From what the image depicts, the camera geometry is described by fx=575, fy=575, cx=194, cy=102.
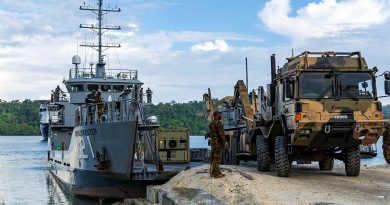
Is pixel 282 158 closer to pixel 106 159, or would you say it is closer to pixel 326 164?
pixel 326 164

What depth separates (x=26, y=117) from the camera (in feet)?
607

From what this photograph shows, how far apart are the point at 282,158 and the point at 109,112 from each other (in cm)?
865

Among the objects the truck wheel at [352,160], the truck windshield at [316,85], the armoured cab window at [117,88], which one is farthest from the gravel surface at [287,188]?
the armoured cab window at [117,88]

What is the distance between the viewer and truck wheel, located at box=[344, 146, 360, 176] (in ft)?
51.4

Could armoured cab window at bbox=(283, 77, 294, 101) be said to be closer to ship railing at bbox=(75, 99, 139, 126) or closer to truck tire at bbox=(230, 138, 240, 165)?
ship railing at bbox=(75, 99, 139, 126)

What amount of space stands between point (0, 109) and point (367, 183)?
617 ft

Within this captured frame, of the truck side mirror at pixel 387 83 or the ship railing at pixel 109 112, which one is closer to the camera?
the truck side mirror at pixel 387 83

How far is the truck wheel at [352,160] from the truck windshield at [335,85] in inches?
65.3

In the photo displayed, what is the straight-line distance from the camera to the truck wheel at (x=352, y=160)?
15.7m

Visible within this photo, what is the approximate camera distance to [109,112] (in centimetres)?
2186

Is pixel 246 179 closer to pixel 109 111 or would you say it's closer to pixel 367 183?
pixel 367 183

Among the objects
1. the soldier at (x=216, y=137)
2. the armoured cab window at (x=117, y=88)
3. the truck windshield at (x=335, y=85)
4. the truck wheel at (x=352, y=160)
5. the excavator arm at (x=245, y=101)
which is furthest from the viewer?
the armoured cab window at (x=117, y=88)

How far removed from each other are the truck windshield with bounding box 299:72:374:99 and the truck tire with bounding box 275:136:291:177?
1.42 metres

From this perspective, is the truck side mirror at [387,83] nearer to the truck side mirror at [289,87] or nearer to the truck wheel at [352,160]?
the truck wheel at [352,160]
